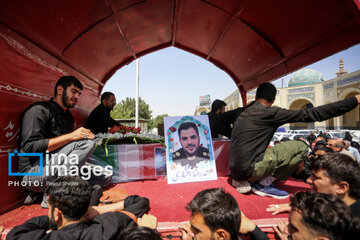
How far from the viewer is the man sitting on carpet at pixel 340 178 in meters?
1.81

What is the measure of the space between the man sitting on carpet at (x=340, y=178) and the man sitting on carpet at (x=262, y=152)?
2.32ft

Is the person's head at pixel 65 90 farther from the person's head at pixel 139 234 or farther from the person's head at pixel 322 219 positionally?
the person's head at pixel 322 219

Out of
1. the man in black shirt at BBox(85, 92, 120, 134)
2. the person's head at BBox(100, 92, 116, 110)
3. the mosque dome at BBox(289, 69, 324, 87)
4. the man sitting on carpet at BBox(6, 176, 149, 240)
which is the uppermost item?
the mosque dome at BBox(289, 69, 324, 87)

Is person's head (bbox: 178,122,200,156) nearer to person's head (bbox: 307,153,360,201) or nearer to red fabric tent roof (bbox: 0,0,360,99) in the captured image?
person's head (bbox: 307,153,360,201)

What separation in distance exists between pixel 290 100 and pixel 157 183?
31507mm

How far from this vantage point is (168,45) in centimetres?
504

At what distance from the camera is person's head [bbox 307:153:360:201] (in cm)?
181

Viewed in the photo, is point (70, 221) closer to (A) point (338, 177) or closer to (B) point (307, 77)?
(A) point (338, 177)

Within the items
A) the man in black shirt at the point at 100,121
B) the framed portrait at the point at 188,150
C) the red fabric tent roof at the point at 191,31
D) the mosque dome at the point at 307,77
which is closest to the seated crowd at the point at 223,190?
the framed portrait at the point at 188,150

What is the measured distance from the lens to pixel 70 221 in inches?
59.7

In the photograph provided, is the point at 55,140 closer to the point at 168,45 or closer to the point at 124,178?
the point at 124,178

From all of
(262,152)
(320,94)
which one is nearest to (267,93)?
(262,152)

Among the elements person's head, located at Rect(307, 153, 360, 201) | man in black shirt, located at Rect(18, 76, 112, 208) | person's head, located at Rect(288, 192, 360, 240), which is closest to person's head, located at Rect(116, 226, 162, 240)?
person's head, located at Rect(288, 192, 360, 240)

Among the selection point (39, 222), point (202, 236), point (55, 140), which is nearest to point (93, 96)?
point (55, 140)
